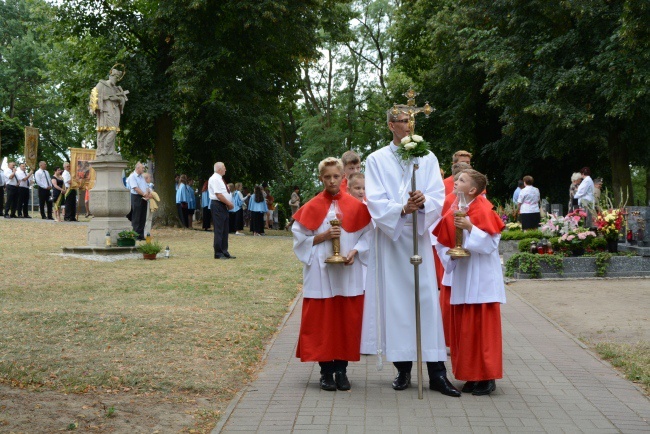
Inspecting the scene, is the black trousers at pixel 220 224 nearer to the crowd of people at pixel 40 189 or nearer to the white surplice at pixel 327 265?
the white surplice at pixel 327 265

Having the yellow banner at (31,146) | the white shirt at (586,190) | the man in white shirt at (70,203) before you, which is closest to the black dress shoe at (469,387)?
the white shirt at (586,190)

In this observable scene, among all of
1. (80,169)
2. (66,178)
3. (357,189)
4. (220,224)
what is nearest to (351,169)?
(357,189)

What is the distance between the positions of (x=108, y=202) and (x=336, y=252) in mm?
14247

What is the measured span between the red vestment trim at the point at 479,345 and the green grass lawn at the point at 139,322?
76.2 inches

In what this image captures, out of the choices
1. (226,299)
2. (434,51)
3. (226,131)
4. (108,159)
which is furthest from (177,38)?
(226,299)

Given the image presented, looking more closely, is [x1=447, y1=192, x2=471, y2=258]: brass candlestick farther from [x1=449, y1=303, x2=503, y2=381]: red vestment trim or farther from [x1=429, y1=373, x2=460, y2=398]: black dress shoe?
[x1=429, y1=373, x2=460, y2=398]: black dress shoe

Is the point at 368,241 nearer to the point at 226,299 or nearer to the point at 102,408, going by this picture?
the point at 102,408

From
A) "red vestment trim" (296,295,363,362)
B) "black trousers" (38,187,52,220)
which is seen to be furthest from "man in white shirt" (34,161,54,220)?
"red vestment trim" (296,295,363,362)

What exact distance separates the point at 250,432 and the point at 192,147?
30992mm

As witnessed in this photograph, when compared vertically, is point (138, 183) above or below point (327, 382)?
above

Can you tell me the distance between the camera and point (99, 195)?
68.5ft

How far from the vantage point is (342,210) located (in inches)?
301

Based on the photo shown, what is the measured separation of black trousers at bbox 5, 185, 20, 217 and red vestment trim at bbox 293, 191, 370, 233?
2574 centimetres

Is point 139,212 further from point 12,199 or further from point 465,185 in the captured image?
point 465,185
